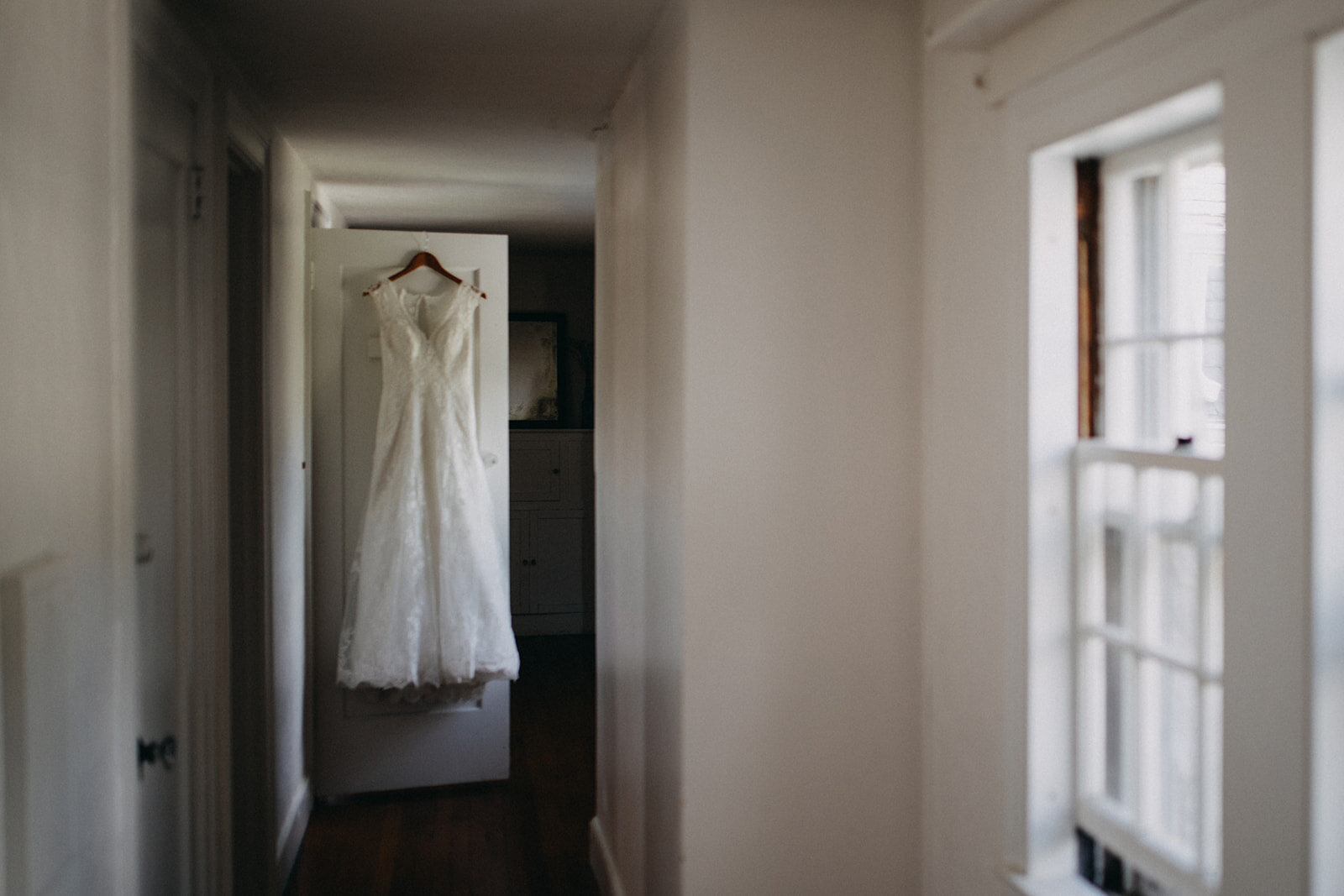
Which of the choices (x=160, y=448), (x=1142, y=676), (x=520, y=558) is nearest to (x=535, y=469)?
(x=520, y=558)

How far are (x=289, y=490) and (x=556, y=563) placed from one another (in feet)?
9.87

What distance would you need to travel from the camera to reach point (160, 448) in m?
1.88

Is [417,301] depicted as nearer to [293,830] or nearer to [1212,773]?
[293,830]

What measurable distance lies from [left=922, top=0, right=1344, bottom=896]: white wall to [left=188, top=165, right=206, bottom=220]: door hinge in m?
1.55

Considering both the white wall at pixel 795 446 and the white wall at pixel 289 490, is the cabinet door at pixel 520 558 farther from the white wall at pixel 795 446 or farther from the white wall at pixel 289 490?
the white wall at pixel 795 446

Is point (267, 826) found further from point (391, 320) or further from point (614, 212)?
point (614, 212)

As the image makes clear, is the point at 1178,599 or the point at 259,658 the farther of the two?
the point at 259,658

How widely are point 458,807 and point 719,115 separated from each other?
2722 mm

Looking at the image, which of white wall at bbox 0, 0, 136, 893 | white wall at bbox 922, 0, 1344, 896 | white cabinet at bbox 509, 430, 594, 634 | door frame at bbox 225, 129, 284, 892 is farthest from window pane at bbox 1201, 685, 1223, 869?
white cabinet at bbox 509, 430, 594, 634

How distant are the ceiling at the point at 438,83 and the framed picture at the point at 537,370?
6.42ft

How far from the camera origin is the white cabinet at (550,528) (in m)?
5.88

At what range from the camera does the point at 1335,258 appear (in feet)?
3.42

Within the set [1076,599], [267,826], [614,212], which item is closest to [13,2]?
[1076,599]

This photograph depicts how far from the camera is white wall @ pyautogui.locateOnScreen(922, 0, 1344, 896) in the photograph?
3.51ft
